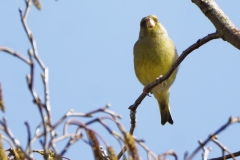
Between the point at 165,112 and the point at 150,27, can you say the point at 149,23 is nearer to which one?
the point at 150,27

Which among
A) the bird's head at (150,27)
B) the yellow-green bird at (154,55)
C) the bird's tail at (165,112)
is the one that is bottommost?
the bird's tail at (165,112)

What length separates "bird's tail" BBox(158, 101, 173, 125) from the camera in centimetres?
565

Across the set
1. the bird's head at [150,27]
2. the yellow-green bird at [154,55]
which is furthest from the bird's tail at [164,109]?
the bird's head at [150,27]

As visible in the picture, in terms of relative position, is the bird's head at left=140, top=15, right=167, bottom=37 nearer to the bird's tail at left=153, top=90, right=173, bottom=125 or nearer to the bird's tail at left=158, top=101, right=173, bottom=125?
the bird's tail at left=153, top=90, right=173, bottom=125

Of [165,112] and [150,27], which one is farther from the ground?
[150,27]

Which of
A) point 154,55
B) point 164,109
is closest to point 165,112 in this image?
point 164,109

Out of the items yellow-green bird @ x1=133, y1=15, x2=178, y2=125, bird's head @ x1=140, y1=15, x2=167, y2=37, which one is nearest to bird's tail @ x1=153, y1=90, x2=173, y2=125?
yellow-green bird @ x1=133, y1=15, x2=178, y2=125

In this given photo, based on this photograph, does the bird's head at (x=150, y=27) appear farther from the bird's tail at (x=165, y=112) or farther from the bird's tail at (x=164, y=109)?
the bird's tail at (x=165, y=112)

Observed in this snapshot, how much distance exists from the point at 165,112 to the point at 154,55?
1017mm

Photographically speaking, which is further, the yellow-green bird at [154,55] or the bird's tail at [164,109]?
the bird's tail at [164,109]

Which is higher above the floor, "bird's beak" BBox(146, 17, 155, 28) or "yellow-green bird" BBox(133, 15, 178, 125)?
"bird's beak" BBox(146, 17, 155, 28)

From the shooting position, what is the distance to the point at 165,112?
568 centimetres

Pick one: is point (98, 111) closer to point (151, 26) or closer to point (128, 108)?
point (128, 108)

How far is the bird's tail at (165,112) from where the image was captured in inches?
223
